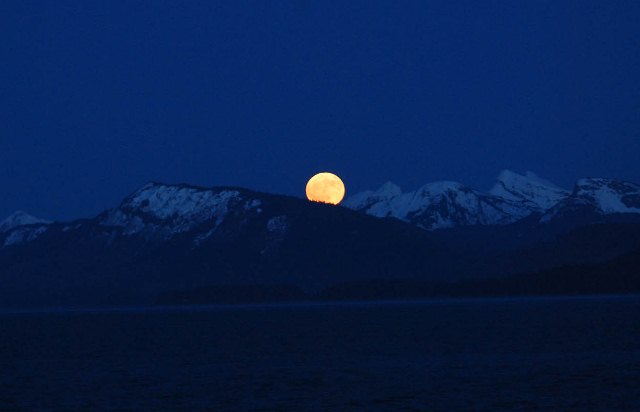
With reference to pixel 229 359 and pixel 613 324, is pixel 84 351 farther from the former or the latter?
pixel 613 324

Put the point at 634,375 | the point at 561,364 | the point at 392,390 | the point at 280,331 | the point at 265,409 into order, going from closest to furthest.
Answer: the point at 265,409 < the point at 392,390 < the point at 634,375 < the point at 561,364 < the point at 280,331

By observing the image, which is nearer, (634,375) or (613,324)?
(634,375)

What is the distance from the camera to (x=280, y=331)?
582 feet

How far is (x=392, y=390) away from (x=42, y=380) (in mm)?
30502

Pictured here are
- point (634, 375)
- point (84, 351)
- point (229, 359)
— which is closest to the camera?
point (634, 375)

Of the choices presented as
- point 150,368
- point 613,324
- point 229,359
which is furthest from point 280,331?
point 150,368

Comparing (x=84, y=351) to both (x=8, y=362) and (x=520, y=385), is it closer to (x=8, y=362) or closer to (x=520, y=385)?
(x=8, y=362)

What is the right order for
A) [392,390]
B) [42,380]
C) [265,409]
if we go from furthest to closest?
1. [42,380]
2. [392,390]
3. [265,409]

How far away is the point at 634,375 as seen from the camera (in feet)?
276

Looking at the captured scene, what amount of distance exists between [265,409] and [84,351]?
65.1 metres

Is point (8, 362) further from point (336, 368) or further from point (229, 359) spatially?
point (336, 368)

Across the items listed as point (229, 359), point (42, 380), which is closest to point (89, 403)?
point (42, 380)

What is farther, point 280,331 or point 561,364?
point 280,331

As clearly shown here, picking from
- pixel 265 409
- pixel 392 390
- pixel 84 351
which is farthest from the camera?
pixel 84 351
